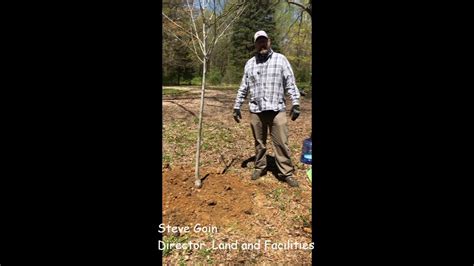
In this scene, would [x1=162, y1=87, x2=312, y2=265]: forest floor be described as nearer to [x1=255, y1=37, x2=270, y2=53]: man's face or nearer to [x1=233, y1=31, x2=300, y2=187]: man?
[x1=233, y1=31, x2=300, y2=187]: man

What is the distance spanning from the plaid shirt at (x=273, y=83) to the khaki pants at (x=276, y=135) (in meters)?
0.12

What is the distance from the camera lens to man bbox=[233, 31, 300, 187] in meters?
3.47

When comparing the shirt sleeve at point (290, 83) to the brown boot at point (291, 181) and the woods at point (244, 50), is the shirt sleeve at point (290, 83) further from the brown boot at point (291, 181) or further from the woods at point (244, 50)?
the woods at point (244, 50)

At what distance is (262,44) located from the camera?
3.47m

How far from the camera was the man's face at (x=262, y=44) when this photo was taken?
3.45 metres

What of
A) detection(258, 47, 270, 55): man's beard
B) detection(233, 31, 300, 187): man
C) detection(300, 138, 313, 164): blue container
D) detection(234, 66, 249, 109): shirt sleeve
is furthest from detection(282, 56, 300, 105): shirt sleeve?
detection(300, 138, 313, 164): blue container

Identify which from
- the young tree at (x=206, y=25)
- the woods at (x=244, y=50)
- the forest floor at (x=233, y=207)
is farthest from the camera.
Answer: the woods at (x=244, y=50)

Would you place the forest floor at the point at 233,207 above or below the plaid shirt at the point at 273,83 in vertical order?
below

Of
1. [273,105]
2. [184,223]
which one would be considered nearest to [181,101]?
[273,105]

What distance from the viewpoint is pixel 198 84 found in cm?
1666

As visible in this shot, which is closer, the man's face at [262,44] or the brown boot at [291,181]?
the man's face at [262,44]

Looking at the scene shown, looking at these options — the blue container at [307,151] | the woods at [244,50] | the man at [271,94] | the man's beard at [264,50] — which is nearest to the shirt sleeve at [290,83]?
the man at [271,94]

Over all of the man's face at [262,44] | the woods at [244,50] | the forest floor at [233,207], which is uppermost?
the woods at [244,50]

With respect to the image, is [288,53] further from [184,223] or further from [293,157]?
[184,223]
